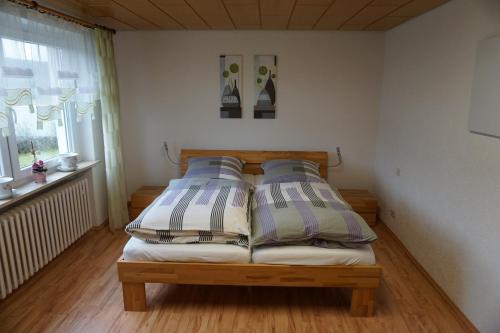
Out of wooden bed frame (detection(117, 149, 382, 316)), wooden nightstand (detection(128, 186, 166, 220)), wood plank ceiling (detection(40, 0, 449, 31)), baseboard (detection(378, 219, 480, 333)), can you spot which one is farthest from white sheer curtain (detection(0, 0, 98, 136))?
baseboard (detection(378, 219, 480, 333))

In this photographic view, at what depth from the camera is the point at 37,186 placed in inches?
103

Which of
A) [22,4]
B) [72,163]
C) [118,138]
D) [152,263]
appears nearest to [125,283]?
[152,263]

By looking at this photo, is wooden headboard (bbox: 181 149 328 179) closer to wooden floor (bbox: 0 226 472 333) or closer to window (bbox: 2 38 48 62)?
wooden floor (bbox: 0 226 472 333)

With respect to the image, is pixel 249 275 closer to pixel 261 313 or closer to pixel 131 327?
pixel 261 313

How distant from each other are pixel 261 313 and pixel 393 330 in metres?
0.87

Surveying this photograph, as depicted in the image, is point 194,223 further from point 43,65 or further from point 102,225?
point 102,225

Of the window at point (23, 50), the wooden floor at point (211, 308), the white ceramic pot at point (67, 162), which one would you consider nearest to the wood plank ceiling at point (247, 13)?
the window at point (23, 50)

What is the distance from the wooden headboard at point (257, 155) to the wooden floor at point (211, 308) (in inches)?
58.7

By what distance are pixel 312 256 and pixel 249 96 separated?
7.23ft

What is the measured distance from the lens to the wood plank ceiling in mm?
2496

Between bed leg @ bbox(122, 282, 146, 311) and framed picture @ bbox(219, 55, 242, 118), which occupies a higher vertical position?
framed picture @ bbox(219, 55, 242, 118)

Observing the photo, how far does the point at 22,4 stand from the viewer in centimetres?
226

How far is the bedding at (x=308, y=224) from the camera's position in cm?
220

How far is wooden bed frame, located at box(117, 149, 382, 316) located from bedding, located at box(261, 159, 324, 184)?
48.0 inches
